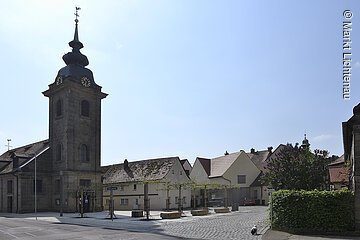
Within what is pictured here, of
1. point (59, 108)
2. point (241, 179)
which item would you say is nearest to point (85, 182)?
point (59, 108)

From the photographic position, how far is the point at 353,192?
62.2 ft

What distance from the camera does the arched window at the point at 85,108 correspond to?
53312mm

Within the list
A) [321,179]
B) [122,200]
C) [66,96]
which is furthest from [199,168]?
[321,179]

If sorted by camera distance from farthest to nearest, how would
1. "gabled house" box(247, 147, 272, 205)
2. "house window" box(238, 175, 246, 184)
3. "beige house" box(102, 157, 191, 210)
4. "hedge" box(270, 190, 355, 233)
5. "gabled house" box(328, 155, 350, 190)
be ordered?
"house window" box(238, 175, 246, 184), "gabled house" box(247, 147, 272, 205), "beige house" box(102, 157, 191, 210), "gabled house" box(328, 155, 350, 190), "hedge" box(270, 190, 355, 233)

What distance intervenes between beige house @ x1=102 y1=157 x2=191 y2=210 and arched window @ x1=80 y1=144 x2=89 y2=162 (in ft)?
18.0

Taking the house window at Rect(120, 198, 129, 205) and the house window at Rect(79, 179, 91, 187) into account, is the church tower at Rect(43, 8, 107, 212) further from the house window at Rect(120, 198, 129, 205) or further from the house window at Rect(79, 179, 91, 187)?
the house window at Rect(120, 198, 129, 205)

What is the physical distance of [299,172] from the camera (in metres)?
30.1

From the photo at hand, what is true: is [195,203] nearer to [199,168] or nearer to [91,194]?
[199,168]

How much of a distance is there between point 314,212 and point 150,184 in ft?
120

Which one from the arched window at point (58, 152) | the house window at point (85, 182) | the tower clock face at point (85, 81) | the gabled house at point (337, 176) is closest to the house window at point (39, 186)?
the arched window at point (58, 152)

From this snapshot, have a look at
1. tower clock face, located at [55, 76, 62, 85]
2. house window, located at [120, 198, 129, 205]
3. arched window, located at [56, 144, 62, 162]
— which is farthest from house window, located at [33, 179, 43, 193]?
tower clock face, located at [55, 76, 62, 85]

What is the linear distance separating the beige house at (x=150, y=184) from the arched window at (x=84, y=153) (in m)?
5.50

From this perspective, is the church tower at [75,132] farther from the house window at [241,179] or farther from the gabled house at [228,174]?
the house window at [241,179]

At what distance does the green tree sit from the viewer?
29.8m
